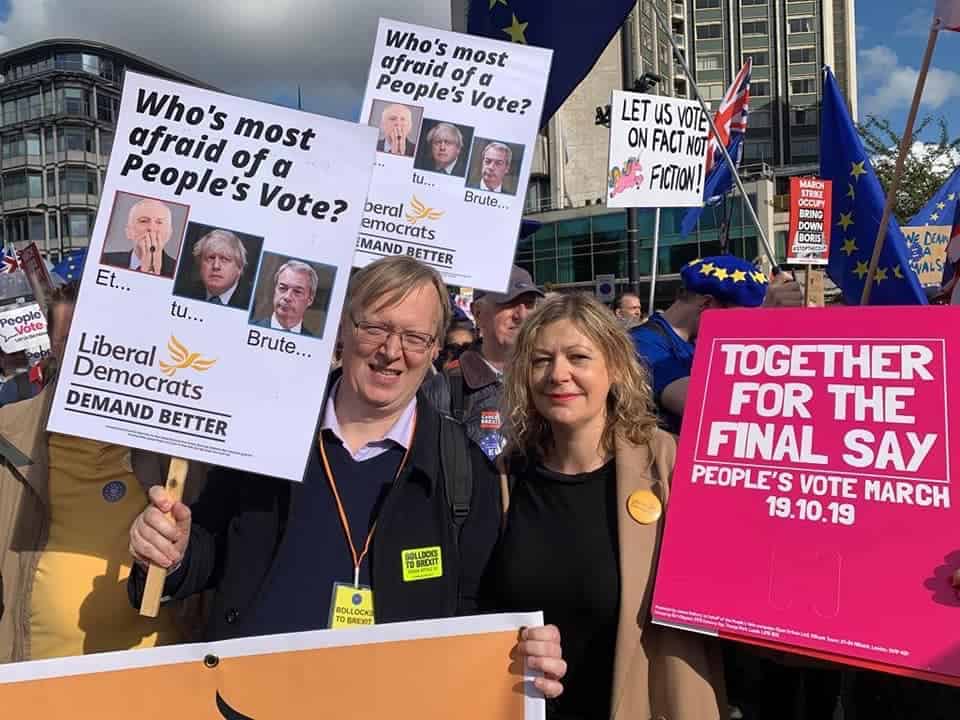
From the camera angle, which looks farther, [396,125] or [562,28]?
[562,28]

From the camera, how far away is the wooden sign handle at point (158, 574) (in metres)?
2.01

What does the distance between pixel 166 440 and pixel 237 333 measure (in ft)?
1.06

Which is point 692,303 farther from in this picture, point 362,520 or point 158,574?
point 158,574

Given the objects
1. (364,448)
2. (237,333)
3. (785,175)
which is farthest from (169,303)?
(785,175)

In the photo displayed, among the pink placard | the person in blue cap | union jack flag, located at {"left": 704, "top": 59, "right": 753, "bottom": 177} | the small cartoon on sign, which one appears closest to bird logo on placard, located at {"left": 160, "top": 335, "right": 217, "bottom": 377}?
the pink placard

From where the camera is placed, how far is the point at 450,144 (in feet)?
13.2

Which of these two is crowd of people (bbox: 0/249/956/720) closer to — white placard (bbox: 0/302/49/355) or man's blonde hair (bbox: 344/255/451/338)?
man's blonde hair (bbox: 344/255/451/338)

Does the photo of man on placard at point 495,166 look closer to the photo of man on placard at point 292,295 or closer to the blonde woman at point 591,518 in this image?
the blonde woman at point 591,518

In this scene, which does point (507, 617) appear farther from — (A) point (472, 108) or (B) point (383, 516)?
(A) point (472, 108)

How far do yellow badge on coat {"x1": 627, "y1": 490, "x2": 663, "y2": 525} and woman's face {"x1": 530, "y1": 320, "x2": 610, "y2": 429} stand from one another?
0.30 metres

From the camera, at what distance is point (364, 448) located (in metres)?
2.41

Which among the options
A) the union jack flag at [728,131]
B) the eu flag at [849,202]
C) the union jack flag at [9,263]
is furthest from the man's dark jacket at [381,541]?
the union jack flag at [9,263]

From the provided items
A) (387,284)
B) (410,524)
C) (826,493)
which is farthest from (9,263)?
(826,493)

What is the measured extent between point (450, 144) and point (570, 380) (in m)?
1.91
